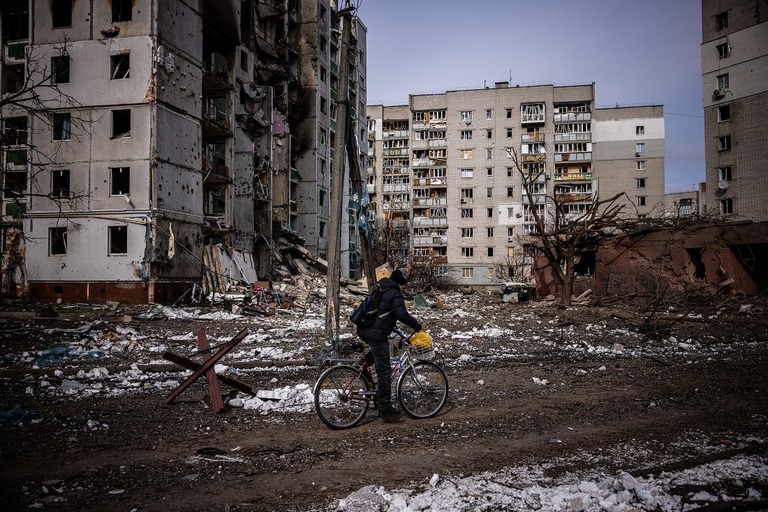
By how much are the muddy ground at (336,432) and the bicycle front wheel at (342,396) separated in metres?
0.21

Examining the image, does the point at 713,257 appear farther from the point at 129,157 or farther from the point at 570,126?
the point at 570,126

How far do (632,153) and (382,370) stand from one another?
7103cm

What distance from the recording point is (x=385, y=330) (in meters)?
6.29

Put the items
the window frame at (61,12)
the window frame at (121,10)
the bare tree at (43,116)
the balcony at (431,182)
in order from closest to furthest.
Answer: the bare tree at (43,116) < the window frame at (121,10) < the window frame at (61,12) < the balcony at (431,182)

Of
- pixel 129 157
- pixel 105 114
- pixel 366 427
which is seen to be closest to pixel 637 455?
pixel 366 427

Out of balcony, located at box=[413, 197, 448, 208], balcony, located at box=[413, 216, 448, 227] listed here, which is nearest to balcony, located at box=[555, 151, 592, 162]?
balcony, located at box=[413, 197, 448, 208]

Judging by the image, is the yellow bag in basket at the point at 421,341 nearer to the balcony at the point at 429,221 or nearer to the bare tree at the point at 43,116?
the bare tree at the point at 43,116

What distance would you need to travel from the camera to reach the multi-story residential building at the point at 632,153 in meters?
67.4

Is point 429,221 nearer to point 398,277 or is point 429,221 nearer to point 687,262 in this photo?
point 687,262

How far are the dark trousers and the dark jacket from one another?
0.31 feet

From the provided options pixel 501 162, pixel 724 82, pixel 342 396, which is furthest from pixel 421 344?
pixel 501 162

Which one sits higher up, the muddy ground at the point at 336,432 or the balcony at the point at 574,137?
the balcony at the point at 574,137

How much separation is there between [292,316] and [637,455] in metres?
17.0

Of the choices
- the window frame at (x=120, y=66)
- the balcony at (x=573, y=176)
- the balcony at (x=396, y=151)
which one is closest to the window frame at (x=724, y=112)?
the balcony at (x=573, y=176)
